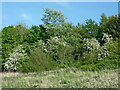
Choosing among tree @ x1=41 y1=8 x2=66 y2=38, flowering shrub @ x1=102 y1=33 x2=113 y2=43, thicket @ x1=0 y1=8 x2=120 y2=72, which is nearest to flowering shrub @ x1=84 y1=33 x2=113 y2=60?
thicket @ x1=0 y1=8 x2=120 y2=72

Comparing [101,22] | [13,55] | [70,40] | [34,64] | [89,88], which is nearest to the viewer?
[89,88]

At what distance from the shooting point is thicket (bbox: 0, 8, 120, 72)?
31.7 feet

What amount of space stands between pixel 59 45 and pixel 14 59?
3.04 meters

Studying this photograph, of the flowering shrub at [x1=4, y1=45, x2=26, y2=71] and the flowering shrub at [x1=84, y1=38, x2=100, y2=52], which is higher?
the flowering shrub at [x1=84, y1=38, x2=100, y2=52]

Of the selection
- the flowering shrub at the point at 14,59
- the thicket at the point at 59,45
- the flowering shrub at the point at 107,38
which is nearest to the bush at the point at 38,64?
the thicket at the point at 59,45

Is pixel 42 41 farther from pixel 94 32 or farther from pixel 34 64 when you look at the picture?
pixel 94 32

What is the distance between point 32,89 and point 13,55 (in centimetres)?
647

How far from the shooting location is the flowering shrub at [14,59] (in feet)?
33.6

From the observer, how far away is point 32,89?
4477 mm

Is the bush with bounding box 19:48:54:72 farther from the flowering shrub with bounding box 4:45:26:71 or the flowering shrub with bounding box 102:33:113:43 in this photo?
the flowering shrub with bounding box 102:33:113:43

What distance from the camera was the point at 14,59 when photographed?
33.9ft

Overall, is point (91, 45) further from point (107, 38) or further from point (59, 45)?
point (59, 45)

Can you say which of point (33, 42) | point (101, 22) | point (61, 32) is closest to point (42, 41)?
point (33, 42)

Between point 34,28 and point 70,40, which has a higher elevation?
point 34,28
